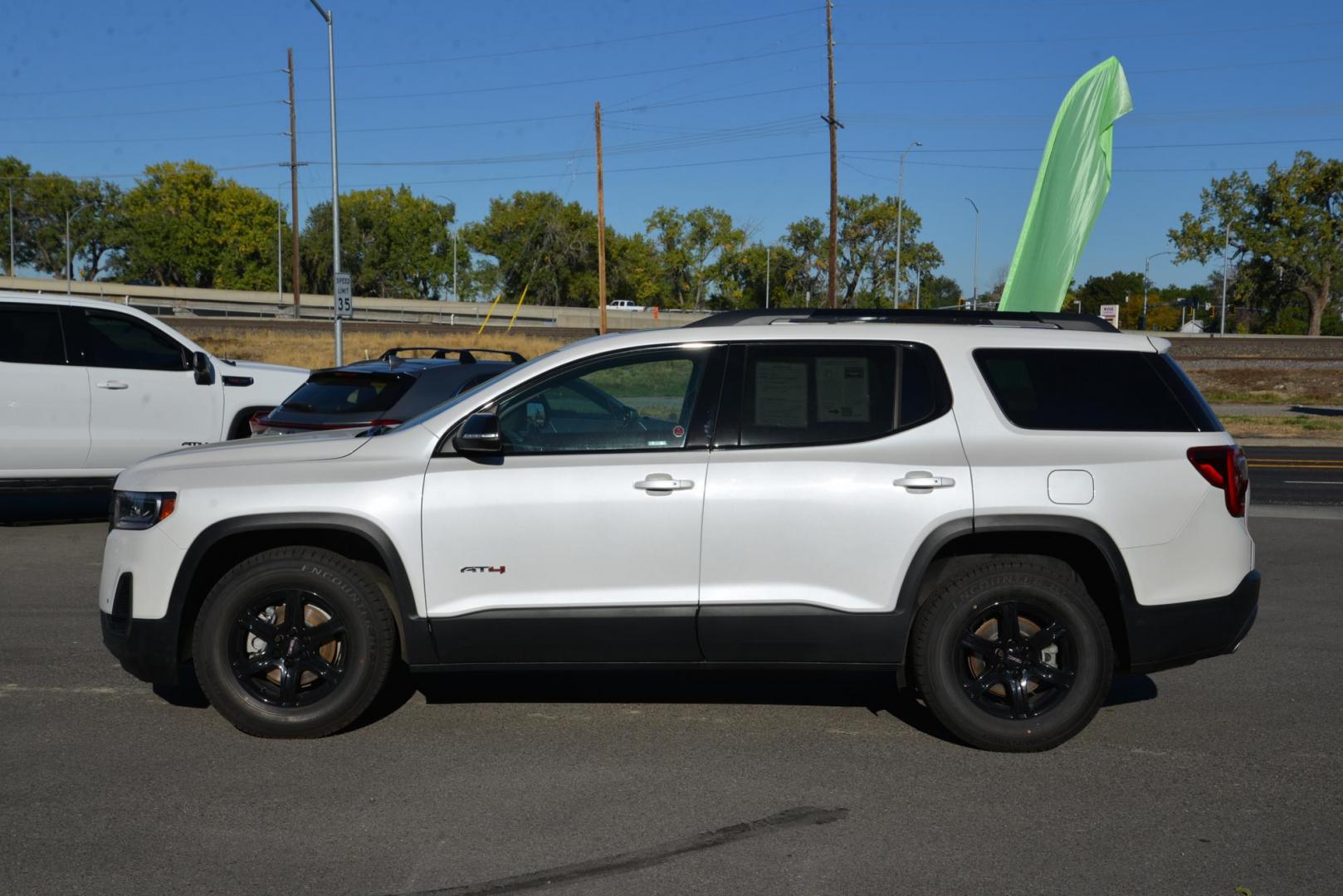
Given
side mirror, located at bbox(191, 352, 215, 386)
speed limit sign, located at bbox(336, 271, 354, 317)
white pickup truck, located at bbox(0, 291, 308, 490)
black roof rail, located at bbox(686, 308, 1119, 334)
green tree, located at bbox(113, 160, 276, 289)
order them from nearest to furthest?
black roof rail, located at bbox(686, 308, 1119, 334), white pickup truck, located at bbox(0, 291, 308, 490), side mirror, located at bbox(191, 352, 215, 386), speed limit sign, located at bbox(336, 271, 354, 317), green tree, located at bbox(113, 160, 276, 289)

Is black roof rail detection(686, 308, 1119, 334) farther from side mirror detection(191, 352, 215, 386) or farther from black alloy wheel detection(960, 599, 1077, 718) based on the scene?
side mirror detection(191, 352, 215, 386)

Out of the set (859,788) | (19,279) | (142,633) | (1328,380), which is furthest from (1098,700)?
(19,279)

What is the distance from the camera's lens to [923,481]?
5.10 meters

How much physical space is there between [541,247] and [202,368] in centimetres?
7757

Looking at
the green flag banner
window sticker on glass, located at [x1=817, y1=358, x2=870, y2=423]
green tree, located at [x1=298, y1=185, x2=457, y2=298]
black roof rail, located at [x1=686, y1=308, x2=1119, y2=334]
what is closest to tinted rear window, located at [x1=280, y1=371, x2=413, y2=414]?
black roof rail, located at [x1=686, y1=308, x2=1119, y2=334]

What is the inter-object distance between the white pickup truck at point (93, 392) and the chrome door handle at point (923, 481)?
8282mm

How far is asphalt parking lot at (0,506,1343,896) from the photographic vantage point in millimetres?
3996

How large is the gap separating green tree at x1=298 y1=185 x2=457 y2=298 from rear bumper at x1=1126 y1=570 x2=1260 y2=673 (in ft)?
314

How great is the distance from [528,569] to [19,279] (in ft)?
311

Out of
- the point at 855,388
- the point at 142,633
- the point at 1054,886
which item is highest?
the point at 855,388

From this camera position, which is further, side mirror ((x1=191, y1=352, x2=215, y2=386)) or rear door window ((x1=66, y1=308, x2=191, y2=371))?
side mirror ((x1=191, y1=352, x2=215, y2=386))

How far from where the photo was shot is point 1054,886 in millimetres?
3910

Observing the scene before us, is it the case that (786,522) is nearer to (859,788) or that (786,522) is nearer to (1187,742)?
(859,788)

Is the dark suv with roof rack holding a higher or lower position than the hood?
higher
